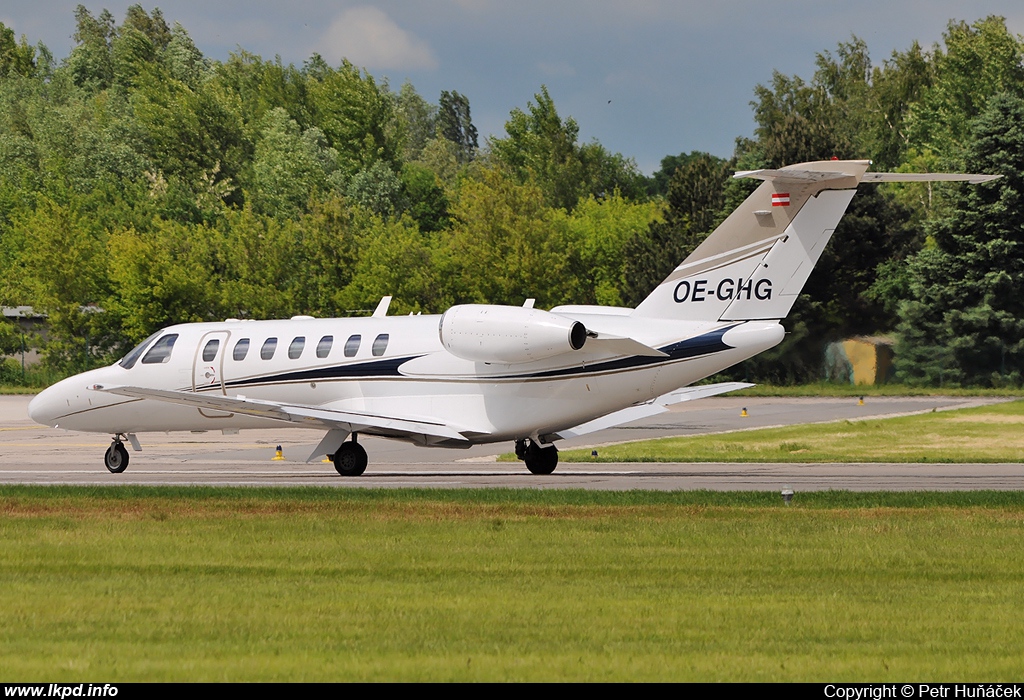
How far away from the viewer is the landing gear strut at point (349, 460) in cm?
2577

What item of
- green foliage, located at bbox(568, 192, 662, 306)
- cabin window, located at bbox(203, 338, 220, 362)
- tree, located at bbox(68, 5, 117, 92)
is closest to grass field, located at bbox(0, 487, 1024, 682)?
cabin window, located at bbox(203, 338, 220, 362)

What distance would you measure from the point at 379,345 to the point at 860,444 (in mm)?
15069

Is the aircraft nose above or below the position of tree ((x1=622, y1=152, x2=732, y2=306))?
below

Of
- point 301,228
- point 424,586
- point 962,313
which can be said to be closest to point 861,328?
point 962,313

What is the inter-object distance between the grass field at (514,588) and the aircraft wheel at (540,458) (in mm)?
6088

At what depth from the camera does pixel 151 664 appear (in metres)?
9.07

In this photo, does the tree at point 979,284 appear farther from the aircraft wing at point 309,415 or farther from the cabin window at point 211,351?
the cabin window at point 211,351

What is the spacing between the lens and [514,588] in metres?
12.4

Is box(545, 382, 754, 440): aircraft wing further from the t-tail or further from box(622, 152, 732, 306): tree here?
box(622, 152, 732, 306): tree

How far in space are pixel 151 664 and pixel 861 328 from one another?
5652cm

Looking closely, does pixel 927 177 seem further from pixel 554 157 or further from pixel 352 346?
pixel 554 157

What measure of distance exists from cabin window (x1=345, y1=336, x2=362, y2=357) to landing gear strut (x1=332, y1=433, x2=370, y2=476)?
1.80 meters

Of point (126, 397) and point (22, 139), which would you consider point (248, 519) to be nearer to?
point (126, 397)

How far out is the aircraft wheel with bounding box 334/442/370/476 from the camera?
84.5 ft
